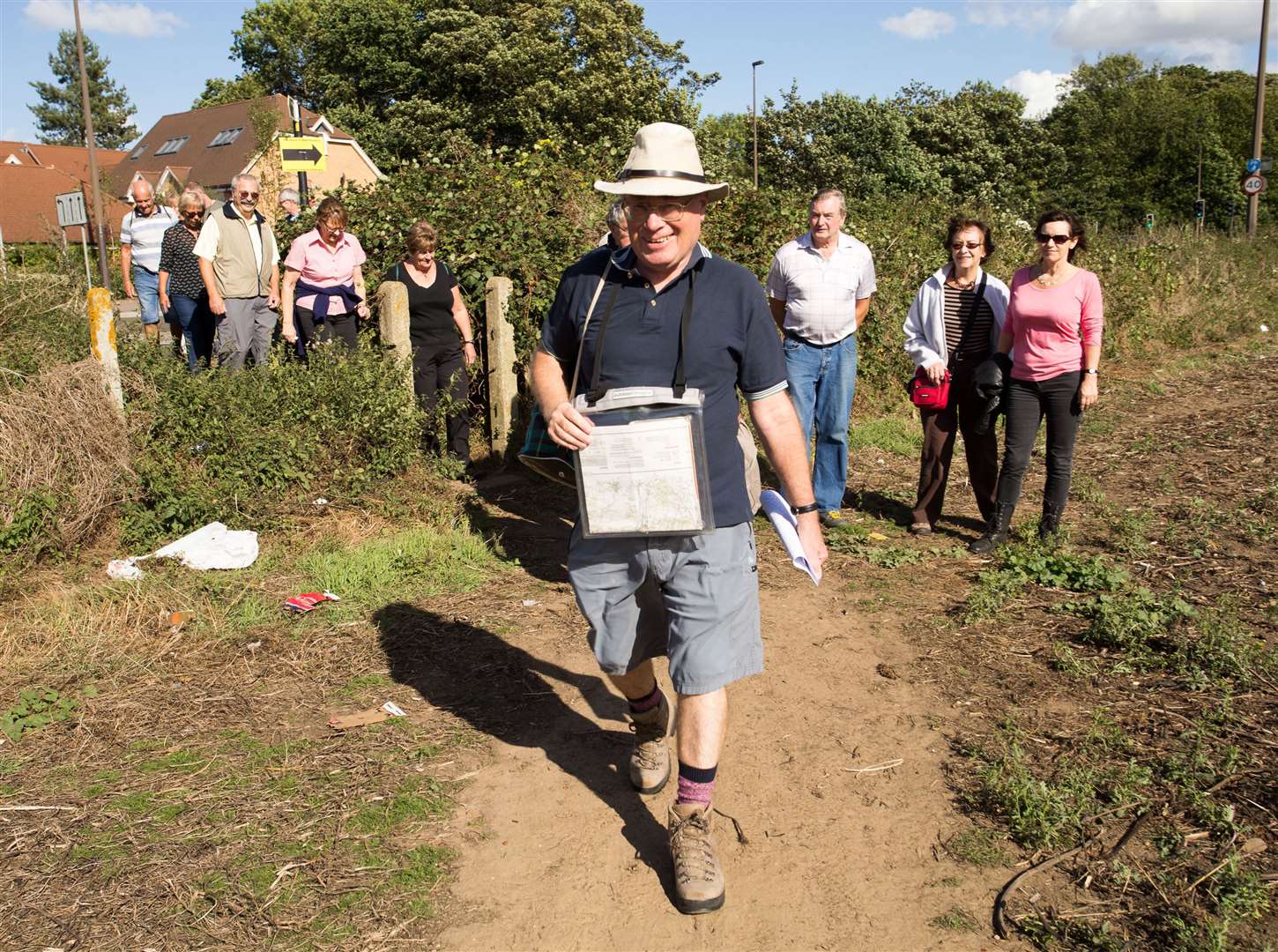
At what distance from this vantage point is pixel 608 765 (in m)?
4.02

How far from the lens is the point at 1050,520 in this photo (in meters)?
6.53

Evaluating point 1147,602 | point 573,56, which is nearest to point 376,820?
point 1147,602

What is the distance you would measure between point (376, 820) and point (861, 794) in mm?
1729

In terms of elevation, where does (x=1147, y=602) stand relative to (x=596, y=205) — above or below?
below

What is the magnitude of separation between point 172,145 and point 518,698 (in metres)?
68.5

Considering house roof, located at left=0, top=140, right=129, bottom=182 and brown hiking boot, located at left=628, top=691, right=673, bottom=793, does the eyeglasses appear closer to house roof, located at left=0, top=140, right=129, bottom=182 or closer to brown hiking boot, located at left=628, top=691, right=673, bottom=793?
brown hiking boot, located at left=628, top=691, right=673, bottom=793

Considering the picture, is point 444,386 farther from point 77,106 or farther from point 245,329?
point 77,106

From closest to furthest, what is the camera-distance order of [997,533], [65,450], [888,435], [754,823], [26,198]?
[754,823] → [65,450] → [997,533] → [888,435] → [26,198]

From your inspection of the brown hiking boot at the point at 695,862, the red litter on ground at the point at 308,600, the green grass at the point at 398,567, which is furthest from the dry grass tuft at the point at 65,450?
the brown hiking boot at the point at 695,862

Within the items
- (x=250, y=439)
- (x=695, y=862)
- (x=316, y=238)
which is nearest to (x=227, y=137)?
(x=316, y=238)

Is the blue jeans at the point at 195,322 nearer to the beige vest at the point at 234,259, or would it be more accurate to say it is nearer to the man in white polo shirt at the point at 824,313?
the beige vest at the point at 234,259

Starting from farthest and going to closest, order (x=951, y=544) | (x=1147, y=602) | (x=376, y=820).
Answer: (x=951, y=544) < (x=1147, y=602) < (x=376, y=820)

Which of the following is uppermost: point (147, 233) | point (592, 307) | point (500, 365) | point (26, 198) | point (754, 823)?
point (26, 198)

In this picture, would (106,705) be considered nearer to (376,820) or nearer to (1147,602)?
(376,820)
